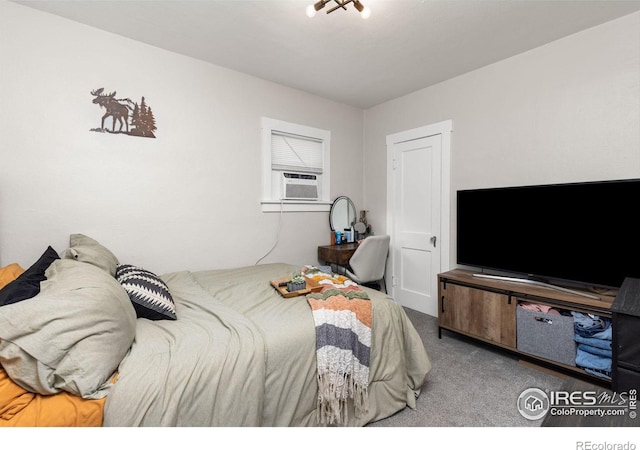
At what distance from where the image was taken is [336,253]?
131 inches

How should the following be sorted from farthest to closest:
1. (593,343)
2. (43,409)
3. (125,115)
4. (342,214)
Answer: (342,214), (125,115), (593,343), (43,409)

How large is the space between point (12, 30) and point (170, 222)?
5.31 feet

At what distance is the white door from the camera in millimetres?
3278

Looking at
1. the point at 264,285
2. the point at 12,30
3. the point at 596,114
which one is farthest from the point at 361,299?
the point at 12,30

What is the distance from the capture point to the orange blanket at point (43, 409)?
0.94 m

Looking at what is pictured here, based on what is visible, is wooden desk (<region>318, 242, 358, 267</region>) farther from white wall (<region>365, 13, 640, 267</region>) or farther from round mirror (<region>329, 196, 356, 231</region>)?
white wall (<region>365, 13, 640, 267</region>)

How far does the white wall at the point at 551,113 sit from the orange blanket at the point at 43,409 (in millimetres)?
3066

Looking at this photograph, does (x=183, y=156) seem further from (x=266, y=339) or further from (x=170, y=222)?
(x=266, y=339)

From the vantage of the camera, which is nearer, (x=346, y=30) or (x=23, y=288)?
(x=23, y=288)

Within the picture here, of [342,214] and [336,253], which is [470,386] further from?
[342,214]

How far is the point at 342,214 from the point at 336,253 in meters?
0.72

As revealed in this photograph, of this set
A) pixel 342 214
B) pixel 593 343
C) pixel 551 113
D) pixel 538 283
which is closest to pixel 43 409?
pixel 593 343

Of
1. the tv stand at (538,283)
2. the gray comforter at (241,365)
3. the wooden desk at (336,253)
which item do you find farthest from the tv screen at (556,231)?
the gray comforter at (241,365)

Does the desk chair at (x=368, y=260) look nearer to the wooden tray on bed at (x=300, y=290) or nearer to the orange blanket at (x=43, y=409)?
the wooden tray on bed at (x=300, y=290)
